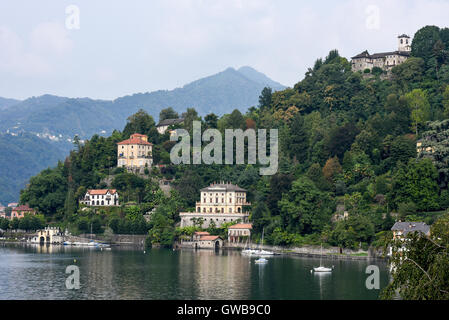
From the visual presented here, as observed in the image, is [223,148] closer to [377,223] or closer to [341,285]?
[377,223]

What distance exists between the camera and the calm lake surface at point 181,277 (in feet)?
140

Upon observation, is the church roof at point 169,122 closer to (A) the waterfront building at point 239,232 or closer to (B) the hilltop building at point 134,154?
(B) the hilltop building at point 134,154

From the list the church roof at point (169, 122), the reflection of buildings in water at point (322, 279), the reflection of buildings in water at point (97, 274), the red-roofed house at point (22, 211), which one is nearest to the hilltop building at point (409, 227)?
the reflection of buildings in water at point (322, 279)

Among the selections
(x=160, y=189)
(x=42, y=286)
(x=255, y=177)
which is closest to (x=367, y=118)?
(x=255, y=177)

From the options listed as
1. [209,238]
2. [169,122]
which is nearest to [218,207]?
[209,238]

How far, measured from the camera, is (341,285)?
150ft

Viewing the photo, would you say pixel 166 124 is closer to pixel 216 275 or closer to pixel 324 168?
pixel 324 168

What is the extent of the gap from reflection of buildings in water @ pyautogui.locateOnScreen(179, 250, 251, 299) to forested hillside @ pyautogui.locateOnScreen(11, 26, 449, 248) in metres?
9.16

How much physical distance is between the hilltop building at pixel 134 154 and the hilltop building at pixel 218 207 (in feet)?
49.3

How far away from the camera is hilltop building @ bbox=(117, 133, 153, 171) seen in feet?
329

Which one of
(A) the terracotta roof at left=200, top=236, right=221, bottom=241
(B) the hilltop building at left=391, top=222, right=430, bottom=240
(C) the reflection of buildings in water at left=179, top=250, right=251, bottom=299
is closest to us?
(C) the reflection of buildings in water at left=179, top=250, right=251, bottom=299

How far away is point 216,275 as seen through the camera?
52.3 metres

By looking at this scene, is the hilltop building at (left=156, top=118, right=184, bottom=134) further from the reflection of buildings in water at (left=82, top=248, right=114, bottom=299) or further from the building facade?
the reflection of buildings in water at (left=82, top=248, right=114, bottom=299)

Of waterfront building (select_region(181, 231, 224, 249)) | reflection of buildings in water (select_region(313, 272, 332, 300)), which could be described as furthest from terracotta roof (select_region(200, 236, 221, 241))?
reflection of buildings in water (select_region(313, 272, 332, 300))
